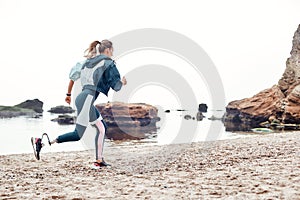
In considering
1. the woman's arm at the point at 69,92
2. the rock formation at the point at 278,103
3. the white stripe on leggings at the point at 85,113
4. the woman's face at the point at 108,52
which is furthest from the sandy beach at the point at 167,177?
the rock formation at the point at 278,103

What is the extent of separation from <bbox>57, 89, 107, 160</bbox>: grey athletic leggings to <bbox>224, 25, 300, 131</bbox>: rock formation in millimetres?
48493

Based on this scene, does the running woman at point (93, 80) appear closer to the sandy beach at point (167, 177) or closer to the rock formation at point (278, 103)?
the sandy beach at point (167, 177)

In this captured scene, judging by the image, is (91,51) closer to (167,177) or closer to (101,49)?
(101,49)

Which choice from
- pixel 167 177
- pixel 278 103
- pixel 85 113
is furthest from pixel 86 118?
pixel 278 103

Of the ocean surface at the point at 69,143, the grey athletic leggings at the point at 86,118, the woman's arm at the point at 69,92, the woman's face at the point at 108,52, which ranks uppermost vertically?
the woman's face at the point at 108,52

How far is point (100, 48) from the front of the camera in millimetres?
7809

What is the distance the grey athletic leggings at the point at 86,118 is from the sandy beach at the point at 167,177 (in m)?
0.83

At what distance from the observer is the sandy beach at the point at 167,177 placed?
18.3 ft

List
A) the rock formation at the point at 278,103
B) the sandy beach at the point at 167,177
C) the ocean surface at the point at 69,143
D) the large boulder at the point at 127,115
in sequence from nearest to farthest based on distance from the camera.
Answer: the sandy beach at the point at 167,177 < the ocean surface at the point at 69,143 < the large boulder at the point at 127,115 < the rock formation at the point at 278,103

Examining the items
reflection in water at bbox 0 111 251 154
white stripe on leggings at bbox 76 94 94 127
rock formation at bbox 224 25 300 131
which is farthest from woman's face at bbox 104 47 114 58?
rock formation at bbox 224 25 300 131

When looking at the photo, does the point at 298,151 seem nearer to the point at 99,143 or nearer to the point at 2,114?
the point at 99,143

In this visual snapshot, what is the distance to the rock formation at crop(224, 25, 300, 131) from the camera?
5444 cm

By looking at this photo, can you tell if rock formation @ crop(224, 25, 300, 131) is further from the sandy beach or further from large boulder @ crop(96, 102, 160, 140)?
the sandy beach

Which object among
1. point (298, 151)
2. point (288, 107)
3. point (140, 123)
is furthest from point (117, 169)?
point (288, 107)
